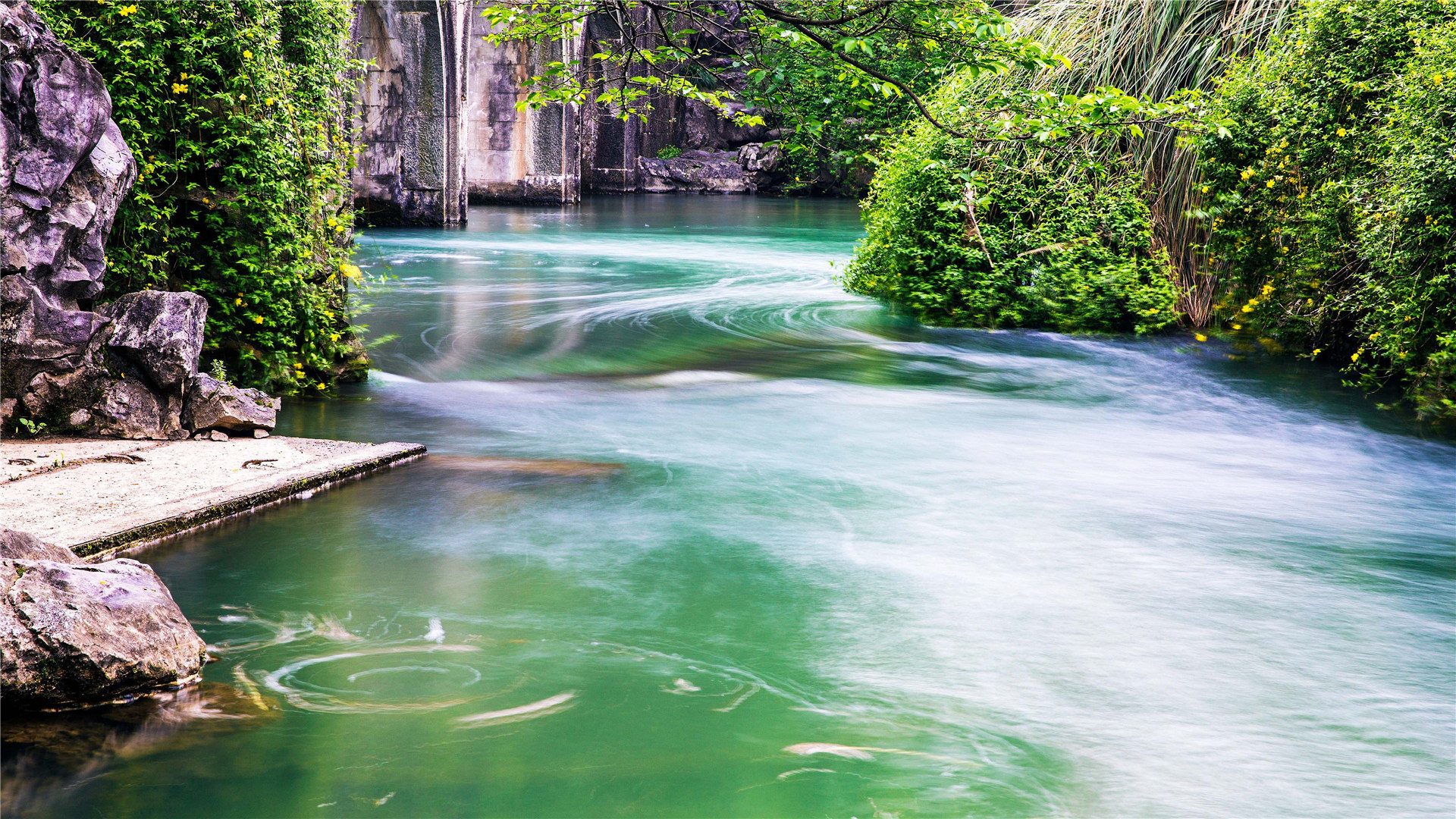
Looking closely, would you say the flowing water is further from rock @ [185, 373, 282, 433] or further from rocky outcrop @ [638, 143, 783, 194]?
rocky outcrop @ [638, 143, 783, 194]

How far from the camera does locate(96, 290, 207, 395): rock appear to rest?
572 centimetres

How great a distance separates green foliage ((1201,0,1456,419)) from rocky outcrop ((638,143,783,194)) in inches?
1284

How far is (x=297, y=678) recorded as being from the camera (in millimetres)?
3561

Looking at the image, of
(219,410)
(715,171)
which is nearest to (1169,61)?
(219,410)

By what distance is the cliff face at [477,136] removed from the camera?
2233cm

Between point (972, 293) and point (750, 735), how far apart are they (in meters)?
7.86

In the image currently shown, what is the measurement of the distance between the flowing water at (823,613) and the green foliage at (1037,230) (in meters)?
2.02

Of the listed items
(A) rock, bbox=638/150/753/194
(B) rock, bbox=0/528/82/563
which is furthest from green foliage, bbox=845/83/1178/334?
(A) rock, bbox=638/150/753/194

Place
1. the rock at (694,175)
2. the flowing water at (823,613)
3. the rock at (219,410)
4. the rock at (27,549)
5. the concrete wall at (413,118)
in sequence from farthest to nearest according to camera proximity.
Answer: the rock at (694,175) → the concrete wall at (413,118) → the rock at (219,410) → the rock at (27,549) → the flowing water at (823,613)

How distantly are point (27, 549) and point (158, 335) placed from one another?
245 cm

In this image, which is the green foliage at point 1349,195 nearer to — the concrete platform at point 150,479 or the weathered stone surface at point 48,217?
the concrete platform at point 150,479

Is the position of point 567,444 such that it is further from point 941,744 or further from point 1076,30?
point 1076,30

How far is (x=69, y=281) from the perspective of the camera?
569 cm

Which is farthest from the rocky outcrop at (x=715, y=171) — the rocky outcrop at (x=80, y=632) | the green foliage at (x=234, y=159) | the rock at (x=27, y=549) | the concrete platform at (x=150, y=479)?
the rocky outcrop at (x=80, y=632)
